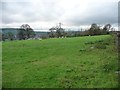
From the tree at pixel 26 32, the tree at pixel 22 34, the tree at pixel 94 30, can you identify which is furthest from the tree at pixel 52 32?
the tree at pixel 94 30

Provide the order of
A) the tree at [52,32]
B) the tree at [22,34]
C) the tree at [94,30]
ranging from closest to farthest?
the tree at [94,30]
the tree at [22,34]
the tree at [52,32]

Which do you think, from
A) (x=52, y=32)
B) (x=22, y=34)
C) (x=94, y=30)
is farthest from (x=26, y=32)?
(x=94, y=30)

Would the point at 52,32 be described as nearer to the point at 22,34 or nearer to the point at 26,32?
the point at 26,32

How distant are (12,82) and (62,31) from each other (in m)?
67.6

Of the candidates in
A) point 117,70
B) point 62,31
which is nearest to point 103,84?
point 117,70

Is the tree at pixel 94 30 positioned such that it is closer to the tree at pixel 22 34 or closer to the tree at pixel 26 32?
the tree at pixel 26 32

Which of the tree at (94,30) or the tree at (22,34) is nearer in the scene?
the tree at (94,30)

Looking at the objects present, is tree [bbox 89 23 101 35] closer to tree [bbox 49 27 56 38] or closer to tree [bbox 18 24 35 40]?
tree [bbox 49 27 56 38]

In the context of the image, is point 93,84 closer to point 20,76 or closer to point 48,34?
point 20,76

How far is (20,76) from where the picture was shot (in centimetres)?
1067

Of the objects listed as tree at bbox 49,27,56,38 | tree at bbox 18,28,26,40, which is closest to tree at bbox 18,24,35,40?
tree at bbox 18,28,26,40

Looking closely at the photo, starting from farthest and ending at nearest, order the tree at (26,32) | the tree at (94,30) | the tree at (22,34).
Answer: the tree at (26,32) → the tree at (22,34) → the tree at (94,30)

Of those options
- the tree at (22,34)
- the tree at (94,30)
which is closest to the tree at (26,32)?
the tree at (22,34)

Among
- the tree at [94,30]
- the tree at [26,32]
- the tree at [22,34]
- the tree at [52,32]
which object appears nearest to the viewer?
the tree at [94,30]
